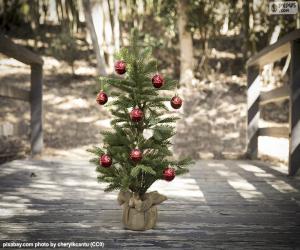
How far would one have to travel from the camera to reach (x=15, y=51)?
5332 millimetres

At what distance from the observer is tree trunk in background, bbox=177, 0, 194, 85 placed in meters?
12.5

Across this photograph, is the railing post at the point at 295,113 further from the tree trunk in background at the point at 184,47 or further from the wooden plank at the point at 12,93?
the tree trunk in background at the point at 184,47

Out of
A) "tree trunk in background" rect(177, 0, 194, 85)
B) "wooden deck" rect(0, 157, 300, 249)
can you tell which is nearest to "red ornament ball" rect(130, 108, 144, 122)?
"wooden deck" rect(0, 157, 300, 249)

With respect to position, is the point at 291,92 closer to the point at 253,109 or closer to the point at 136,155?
the point at 253,109

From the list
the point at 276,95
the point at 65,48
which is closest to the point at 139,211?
the point at 276,95

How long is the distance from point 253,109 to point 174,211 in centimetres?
386

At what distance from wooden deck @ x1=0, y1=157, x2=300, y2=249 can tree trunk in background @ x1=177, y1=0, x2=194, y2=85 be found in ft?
24.2

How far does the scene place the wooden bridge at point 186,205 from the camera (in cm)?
274

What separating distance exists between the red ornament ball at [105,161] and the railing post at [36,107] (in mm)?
4334

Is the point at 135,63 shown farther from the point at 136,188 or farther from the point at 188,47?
the point at 188,47

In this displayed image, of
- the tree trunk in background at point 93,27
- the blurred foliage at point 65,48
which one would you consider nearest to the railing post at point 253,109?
the tree trunk in background at point 93,27

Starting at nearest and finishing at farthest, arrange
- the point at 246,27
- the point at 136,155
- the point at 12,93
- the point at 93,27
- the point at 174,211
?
the point at 136,155 → the point at 174,211 → the point at 12,93 → the point at 93,27 → the point at 246,27

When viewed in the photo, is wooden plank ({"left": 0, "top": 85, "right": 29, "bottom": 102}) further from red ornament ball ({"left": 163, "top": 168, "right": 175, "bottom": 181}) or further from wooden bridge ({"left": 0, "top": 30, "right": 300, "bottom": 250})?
red ornament ball ({"left": 163, "top": 168, "right": 175, "bottom": 181})

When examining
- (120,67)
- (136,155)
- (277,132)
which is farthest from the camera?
(277,132)
